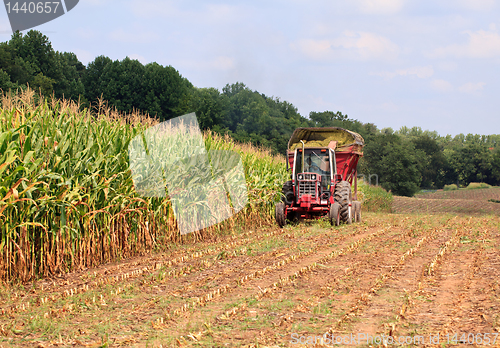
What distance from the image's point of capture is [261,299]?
197 inches

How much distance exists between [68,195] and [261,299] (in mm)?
3112

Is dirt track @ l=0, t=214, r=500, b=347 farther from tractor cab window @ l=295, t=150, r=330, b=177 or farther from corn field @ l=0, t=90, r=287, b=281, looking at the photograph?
tractor cab window @ l=295, t=150, r=330, b=177

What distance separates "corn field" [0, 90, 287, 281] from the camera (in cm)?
553

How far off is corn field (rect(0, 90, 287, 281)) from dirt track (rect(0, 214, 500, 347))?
0.40 m

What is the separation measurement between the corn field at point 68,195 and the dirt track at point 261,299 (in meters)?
0.40

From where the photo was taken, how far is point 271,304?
4781 millimetres

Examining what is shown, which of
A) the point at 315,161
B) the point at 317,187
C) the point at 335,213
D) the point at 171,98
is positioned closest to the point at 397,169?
the point at 171,98

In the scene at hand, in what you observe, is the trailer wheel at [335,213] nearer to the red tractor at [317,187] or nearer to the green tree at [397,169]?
the red tractor at [317,187]

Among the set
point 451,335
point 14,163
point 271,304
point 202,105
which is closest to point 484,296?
point 451,335

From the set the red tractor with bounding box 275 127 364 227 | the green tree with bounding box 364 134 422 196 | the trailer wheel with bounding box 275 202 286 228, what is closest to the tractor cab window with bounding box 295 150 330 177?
the red tractor with bounding box 275 127 364 227

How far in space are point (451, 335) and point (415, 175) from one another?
58.7 meters

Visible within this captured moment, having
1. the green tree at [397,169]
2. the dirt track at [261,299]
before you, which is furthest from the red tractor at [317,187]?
the green tree at [397,169]

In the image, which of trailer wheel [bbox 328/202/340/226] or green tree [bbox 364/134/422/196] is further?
green tree [bbox 364/134/422/196]

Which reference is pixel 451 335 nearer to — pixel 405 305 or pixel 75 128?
pixel 405 305
